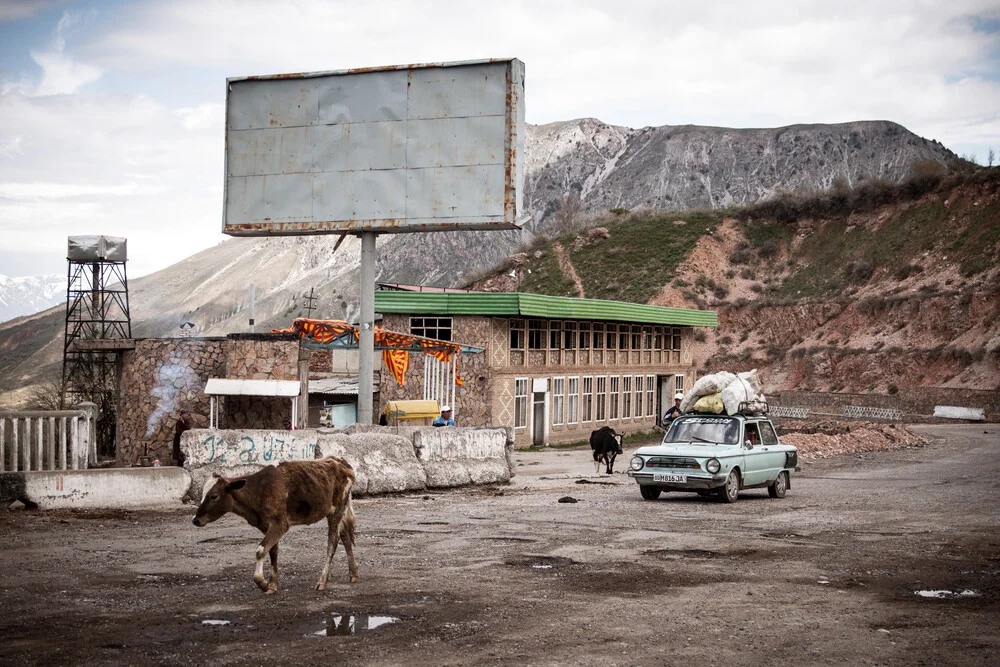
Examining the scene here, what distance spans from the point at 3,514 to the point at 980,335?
229 feet

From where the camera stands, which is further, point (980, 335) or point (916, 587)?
point (980, 335)

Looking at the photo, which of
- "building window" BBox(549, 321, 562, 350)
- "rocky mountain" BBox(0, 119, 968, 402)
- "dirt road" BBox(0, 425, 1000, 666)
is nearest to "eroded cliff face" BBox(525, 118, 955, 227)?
"rocky mountain" BBox(0, 119, 968, 402)

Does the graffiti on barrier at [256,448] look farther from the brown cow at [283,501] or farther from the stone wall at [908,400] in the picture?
the stone wall at [908,400]

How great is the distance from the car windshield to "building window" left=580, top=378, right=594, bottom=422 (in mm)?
25348

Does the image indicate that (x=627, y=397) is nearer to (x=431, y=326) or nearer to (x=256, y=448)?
(x=431, y=326)

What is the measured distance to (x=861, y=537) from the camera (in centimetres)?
1505

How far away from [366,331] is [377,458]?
4.77m

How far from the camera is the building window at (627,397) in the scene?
169 feet

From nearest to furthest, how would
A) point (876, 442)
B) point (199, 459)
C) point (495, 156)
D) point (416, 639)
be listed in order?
point (416, 639) → point (199, 459) → point (495, 156) → point (876, 442)

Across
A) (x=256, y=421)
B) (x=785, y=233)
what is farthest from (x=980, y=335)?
(x=256, y=421)

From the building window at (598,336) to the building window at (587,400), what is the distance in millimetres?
1987

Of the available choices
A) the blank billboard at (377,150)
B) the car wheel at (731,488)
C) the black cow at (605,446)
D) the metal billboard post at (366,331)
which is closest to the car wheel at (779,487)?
the car wheel at (731,488)

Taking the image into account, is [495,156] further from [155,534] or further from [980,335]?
[980,335]

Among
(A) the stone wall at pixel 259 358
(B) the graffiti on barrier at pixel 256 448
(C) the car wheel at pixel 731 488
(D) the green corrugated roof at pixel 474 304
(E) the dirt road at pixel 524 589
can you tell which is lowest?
(E) the dirt road at pixel 524 589
